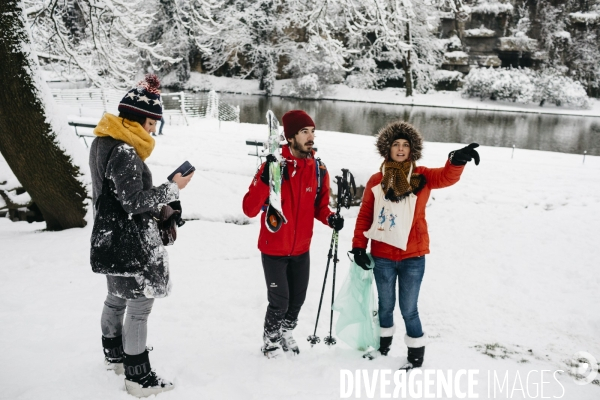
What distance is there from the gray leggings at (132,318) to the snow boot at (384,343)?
64.4 inches

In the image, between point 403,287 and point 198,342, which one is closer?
point 403,287

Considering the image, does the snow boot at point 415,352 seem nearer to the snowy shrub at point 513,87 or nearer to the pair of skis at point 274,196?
the pair of skis at point 274,196

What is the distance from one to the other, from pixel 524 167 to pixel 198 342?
919 cm

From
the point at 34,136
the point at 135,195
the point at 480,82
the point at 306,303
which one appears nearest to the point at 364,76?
the point at 480,82

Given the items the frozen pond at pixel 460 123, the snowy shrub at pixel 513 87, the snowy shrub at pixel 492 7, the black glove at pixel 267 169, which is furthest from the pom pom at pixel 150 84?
the snowy shrub at pixel 492 7

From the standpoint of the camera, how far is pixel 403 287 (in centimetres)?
293

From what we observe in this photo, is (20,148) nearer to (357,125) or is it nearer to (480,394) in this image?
(480,394)

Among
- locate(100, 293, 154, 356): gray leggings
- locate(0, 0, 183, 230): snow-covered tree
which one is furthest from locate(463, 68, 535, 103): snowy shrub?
locate(100, 293, 154, 356): gray leggings

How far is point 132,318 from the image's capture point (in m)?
2.38

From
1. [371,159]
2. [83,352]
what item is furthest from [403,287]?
[371,159]

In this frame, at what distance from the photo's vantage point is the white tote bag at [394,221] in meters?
2.82

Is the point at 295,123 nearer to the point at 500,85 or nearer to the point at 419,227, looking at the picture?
the point at 419,227

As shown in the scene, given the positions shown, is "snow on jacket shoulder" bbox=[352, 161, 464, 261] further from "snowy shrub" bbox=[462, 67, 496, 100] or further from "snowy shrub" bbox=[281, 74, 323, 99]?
"snowy shrub" bbox=[462, 67, 496, 100]

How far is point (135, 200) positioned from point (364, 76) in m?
33.5
